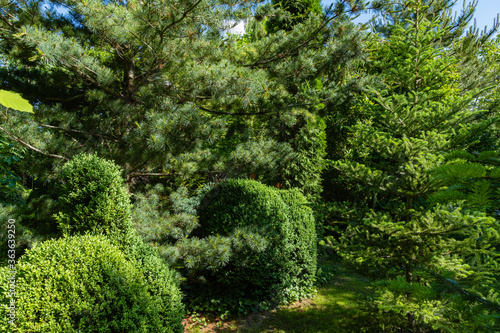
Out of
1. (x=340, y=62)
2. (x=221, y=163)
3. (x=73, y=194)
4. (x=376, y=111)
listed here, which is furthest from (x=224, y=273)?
(x=340, y=62)

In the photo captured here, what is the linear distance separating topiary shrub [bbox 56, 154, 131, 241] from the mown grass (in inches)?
82.8

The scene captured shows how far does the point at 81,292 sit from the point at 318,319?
3504 mm

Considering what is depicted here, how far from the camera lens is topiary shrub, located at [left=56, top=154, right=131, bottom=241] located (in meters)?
2.78

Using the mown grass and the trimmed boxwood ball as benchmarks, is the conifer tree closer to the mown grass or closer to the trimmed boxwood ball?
the trimmed boxwood ball

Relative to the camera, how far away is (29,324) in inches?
78.4

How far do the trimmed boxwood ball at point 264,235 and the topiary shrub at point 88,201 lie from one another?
1.93 metres

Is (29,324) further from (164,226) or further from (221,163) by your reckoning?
(221,163)

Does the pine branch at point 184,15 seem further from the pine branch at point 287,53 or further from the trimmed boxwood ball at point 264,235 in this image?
the trimmed boxwood ball at point 264,235

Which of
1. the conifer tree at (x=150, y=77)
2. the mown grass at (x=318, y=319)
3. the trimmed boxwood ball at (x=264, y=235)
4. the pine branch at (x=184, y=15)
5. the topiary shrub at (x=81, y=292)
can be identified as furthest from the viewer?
the trimmed boxwood ball at (x=264, y=235)

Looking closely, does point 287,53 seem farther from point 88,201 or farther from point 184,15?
point 88,201

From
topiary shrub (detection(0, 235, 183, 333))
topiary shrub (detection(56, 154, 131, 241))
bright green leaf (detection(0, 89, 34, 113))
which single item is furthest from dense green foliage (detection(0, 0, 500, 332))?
bright green leaf (detection(0, 89, 34, 113))

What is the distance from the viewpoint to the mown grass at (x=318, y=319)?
3.83 metres

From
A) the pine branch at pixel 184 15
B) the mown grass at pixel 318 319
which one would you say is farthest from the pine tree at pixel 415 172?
the pine branch at pixel 184 15

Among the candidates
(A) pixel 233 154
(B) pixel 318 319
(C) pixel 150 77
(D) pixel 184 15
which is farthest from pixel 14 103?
(B) pixel 318 319
